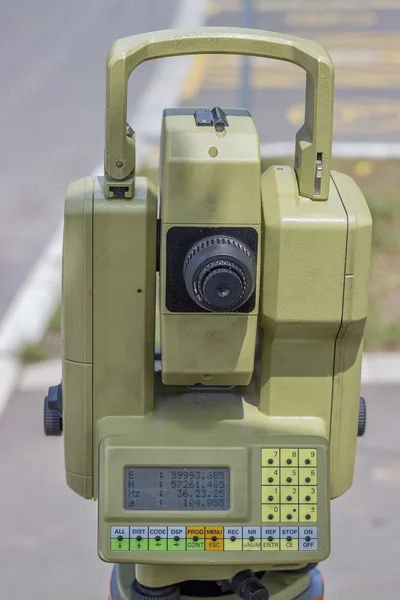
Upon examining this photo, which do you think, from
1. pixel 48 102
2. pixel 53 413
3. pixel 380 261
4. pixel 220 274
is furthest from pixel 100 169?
pixel 220 274

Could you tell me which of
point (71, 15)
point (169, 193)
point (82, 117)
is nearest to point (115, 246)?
point (169, 193)

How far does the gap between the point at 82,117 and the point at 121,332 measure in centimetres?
807

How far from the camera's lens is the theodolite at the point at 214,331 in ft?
5.73

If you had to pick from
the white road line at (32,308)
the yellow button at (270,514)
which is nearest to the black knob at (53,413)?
the yellow button at (270,514)

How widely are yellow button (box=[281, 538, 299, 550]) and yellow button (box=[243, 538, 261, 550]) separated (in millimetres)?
46

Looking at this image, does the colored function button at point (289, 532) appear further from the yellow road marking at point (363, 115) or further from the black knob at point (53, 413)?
the yellow road marking at point (363, 115)

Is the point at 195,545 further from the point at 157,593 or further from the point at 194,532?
the point at 157,593

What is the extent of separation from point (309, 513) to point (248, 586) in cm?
20

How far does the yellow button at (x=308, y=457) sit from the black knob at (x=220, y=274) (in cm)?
35

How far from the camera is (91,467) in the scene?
6.44 ft

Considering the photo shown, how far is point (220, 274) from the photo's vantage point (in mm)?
1657

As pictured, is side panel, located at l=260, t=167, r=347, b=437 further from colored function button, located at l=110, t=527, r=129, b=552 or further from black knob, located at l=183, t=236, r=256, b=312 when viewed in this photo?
colored function button, located at l=110, t=527, r=129, b=552

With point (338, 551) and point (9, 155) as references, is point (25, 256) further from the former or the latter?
point (338, 551)

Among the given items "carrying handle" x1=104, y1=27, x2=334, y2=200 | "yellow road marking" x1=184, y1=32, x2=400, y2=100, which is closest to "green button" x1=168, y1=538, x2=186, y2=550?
"carrying handle" x1=104, y1=27, x2=334, y2=200
